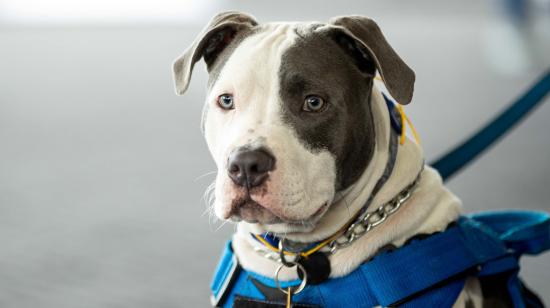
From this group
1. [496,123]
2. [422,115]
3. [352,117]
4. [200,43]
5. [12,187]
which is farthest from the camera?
[422,115]

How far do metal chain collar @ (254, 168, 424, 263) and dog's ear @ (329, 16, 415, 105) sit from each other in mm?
Result: 308

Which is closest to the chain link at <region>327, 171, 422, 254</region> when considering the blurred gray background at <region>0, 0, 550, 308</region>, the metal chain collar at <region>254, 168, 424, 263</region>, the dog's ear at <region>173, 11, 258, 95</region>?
the metal chain collar at <region>254, 168, 424, 263</region>

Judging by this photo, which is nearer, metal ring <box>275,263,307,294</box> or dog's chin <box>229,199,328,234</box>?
dog's chin <box>229,199,328,234</box>

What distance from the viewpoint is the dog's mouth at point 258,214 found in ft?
6.46

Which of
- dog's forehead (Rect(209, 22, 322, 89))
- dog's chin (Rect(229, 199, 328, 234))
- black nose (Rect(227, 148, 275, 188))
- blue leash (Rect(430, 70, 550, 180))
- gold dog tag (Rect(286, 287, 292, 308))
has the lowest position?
gold dog tag (Rect(286, 287, 292, 308))

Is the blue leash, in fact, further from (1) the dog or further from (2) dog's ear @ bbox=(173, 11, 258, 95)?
(2) dog's ear @ bbox=(173, 11, 258, 95)

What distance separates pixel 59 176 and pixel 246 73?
3940 mm

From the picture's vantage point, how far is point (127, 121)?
763cm

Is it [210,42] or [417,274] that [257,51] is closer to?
[210,42]

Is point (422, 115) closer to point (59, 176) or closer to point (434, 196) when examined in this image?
point (59, 176)

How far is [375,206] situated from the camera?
220cm

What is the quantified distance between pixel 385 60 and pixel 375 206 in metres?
0.43

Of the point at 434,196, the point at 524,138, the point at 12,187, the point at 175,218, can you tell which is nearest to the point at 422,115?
the point at 524,138

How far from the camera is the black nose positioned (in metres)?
1.90
